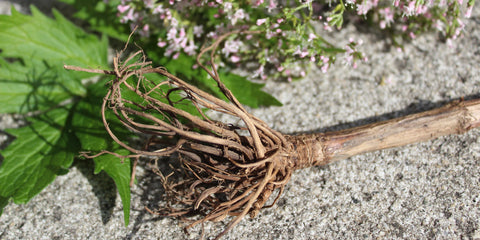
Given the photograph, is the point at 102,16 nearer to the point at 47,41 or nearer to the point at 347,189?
the point at 47,41

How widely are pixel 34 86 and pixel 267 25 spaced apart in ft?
3.98

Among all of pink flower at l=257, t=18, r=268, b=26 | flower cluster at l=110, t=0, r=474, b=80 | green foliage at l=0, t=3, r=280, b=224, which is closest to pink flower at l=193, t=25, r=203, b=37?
flower cluster at l=110, t=0, r=474, b=80

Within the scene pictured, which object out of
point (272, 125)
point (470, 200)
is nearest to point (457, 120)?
point (470, 200)

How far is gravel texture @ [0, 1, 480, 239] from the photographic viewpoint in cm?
152

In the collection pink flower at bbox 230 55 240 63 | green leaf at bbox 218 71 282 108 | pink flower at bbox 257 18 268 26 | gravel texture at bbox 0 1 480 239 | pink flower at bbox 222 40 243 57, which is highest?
pink flower at bbox 257 18 268 26

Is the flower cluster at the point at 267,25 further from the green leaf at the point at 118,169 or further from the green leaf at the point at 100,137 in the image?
the green leaf at the point at 118,169

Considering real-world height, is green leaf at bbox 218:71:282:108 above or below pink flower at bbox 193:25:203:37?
below

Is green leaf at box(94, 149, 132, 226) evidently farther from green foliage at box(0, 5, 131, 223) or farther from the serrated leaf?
the serrated leaf

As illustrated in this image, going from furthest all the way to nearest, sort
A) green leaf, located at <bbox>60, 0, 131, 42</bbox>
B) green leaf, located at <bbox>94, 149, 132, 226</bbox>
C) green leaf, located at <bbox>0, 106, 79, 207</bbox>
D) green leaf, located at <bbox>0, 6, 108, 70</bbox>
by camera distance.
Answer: green leaf, located at <bbox>60, 0, 131, 42</bbox>, green leaf, located at <bbox>0, 6, 108, 70</bbox>, green leaf, located at <bbox>0, 106, 79, 207</bbox>, green leaf, located at <bbox>94, 149, 132, 226</bbox>

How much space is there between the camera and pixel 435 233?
1.47 meters

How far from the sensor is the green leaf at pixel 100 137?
1585 mm

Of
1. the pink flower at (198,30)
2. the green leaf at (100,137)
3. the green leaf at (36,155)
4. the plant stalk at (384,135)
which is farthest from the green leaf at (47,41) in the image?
the plant stalk at (384,135)

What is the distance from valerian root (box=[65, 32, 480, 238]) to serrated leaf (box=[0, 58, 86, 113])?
608 millimetres

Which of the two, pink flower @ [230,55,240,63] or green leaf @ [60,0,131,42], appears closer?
pink flower @ [230,55,240,63]
